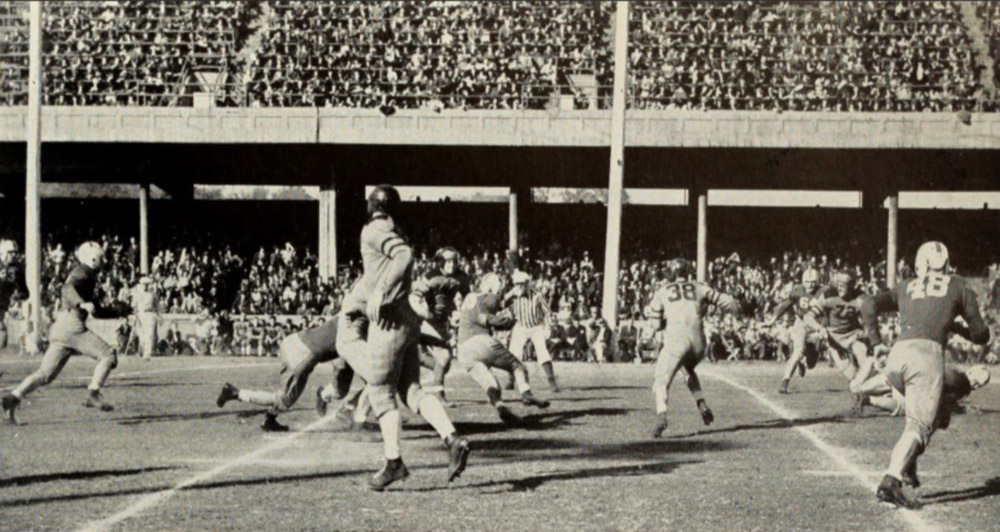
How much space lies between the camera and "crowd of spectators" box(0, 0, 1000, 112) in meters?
33.4

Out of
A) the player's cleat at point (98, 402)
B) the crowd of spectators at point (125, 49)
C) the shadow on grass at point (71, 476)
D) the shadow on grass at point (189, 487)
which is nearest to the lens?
the shadow on grass at point (189, 487)

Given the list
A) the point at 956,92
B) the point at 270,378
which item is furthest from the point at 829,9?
the point at 270,378

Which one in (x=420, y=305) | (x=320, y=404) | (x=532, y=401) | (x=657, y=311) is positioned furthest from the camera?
(x=532, y=401)

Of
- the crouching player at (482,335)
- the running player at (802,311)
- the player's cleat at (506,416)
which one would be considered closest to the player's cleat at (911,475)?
the player's cleat at (506,416)

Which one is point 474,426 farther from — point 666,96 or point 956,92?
point 956,92

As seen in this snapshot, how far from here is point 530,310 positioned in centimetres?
1991

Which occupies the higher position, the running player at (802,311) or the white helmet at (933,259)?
the white helmet at (933,259)

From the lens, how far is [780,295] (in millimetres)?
31844

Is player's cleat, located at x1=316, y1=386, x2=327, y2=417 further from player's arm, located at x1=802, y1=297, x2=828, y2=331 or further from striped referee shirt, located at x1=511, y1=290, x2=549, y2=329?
player's arm, located at x1=802, y1=297, x2=828, y2=331

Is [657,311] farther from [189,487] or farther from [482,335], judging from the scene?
[189,487]

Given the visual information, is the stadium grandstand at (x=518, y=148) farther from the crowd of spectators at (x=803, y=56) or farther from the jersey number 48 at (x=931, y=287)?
the jersey number 48 at (x=931, y=287)

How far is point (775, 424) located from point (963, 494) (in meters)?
4.80

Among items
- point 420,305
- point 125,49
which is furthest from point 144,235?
point 420,305

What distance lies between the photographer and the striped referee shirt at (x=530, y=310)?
19734 mm
